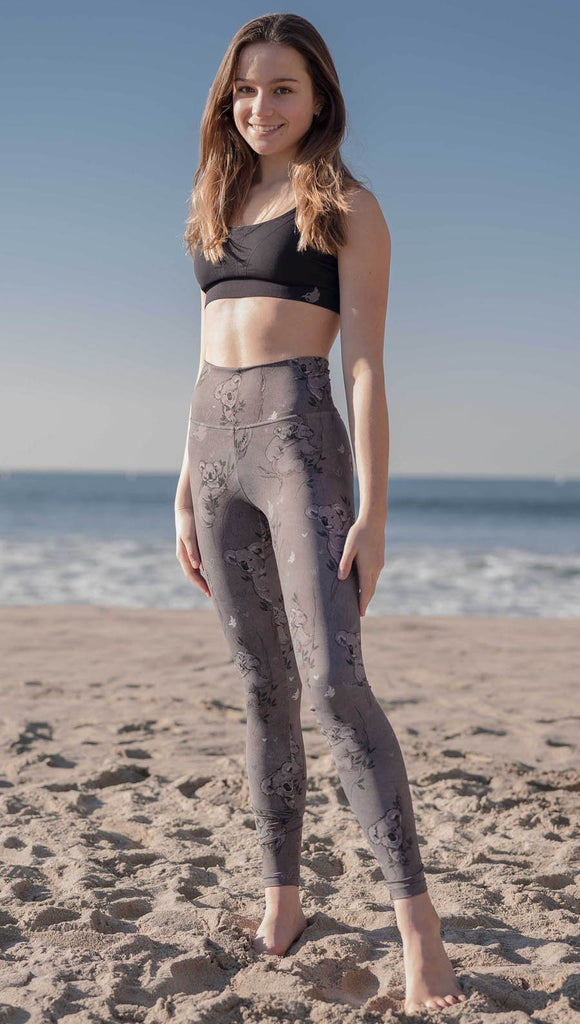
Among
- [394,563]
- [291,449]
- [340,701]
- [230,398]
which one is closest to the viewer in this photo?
[340,701]

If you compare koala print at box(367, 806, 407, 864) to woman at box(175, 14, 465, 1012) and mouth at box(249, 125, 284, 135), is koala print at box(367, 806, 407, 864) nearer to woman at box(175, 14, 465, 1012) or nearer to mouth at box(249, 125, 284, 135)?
woman at box(175, 14, 465, 1012)

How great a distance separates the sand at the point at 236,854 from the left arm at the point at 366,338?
2.86 feet

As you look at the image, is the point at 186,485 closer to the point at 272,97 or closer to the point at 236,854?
the point at 272,97

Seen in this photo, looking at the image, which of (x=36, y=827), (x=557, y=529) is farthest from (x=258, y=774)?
(x=557, y=529)

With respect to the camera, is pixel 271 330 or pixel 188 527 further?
pixel 188 527

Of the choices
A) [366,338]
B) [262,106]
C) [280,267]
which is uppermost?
[262,106]

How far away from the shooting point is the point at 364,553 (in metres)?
1.81

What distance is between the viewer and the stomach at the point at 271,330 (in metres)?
1.93

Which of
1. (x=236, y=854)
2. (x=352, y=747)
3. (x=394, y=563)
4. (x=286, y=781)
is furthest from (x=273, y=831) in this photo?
(x=394, y=563)

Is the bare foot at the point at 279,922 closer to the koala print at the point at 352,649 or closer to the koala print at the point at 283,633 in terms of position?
the koala print at the point at 283,633

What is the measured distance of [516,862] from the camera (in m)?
2.71

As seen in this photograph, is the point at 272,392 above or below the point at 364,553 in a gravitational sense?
above

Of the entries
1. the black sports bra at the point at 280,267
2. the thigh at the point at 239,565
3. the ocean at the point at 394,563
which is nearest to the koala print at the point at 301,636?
the thigh at the point at 239,565

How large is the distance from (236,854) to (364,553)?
4.65 feet
